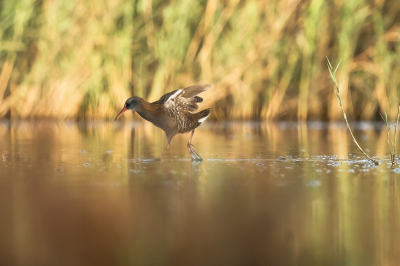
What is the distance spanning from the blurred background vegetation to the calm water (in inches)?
145

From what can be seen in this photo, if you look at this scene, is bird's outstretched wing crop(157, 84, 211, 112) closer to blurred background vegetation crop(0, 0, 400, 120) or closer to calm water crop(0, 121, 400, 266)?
calm water crop(0, 121, 400, 266)

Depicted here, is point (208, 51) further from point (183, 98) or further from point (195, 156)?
point (195, 156)

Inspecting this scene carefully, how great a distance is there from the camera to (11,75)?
9.78m

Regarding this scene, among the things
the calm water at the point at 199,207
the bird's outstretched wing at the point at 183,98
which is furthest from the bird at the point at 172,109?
the calm water at the point at 199,207

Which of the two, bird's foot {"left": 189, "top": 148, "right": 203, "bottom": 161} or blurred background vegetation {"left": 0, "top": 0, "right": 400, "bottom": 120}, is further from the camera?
blurred background vegetation {"left": 0, "top": 0, "right": 400, "bottom": 120}

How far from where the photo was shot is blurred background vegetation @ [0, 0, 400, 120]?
29.7 ft

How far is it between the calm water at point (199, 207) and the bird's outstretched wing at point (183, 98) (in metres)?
0.42

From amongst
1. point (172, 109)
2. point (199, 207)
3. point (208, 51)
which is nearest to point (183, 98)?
point (172, 109)

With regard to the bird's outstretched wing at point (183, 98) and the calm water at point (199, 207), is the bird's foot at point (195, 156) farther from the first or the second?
the bird's outstretched wing at point (183, 98)

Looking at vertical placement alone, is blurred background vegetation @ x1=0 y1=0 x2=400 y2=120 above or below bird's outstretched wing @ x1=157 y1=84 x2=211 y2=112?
above

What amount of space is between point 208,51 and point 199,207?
6.59m

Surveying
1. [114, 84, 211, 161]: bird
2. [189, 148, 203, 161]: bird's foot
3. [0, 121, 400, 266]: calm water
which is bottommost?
[0, 121, 400, 266]: calm water

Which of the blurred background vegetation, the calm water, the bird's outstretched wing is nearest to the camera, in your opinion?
the calm water

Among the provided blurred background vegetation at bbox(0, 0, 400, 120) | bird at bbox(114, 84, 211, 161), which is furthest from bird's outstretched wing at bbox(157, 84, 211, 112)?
blurred background vegetation at bbox(0, 0, 400, 120)
